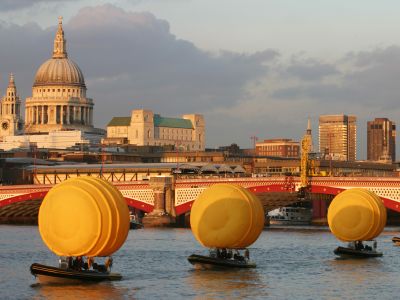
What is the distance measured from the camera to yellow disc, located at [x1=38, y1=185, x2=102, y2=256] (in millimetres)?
68812

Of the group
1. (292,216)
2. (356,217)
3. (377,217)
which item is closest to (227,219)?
(356,217)

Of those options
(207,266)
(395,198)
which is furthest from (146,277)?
(395,198)

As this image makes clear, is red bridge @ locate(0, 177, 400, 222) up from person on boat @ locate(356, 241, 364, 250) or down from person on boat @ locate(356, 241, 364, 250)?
up

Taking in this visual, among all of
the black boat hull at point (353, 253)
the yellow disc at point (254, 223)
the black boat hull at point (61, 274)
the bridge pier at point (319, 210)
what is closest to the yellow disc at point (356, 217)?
the black boat hull at point (353, 253)

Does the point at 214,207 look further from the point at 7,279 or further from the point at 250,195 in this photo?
the point at 7,279

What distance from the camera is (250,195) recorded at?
268 ft

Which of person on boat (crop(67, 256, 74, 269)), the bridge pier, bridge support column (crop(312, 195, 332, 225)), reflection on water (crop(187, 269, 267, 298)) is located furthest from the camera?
bridge support column (crop(312, 195, 332, 225))

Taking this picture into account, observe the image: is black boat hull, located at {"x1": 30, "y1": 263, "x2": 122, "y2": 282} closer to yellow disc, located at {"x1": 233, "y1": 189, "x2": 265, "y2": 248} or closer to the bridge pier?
yellow disc, located at {"x1": 233, "y1": 189, "x2": 265, "y2": 248}

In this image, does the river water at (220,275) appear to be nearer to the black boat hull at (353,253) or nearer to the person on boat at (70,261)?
the black boat hull at (353,253)

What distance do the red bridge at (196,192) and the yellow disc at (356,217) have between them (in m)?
46.9

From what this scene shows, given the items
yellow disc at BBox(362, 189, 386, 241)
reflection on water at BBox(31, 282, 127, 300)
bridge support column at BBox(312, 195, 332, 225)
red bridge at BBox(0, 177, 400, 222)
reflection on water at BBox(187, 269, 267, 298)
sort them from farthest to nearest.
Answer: bridge support column at BBox(312, 195, 332, 225) < red bridge at BBox(0, 177, 400, 222) < yellow disc at BBox(362, 189, 386, 241) < reflection on water at BBox(187, 269, 267, 298) < reflection on water at BBox(31, 282, 127, 300)

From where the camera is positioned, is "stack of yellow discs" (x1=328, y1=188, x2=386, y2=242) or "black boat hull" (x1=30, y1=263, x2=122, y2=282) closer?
"black boat hull" (x1=30, y1=263, x2=122, y2=282)

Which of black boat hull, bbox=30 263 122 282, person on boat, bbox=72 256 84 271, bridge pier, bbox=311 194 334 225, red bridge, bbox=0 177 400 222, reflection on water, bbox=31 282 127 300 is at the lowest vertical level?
reflection on water, bbox=31 282 127 300

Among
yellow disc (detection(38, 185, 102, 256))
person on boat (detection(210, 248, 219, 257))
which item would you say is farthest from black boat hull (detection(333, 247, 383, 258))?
yellow disc (detection(38, 185, 102, 256))
